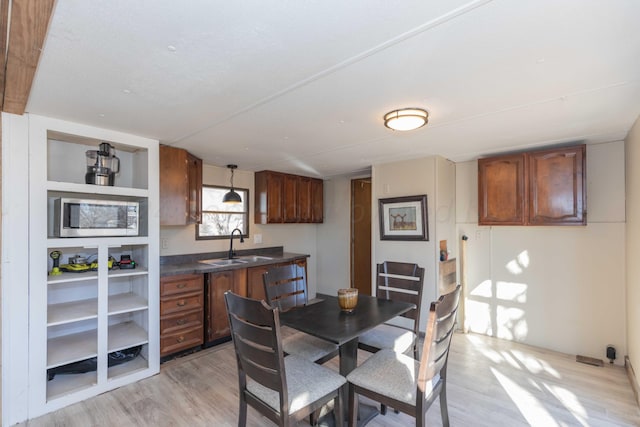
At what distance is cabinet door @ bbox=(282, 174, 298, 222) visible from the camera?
15.8ft

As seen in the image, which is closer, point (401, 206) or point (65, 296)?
point (65, 296)

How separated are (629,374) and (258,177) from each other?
4728 millimetres

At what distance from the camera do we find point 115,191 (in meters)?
2.72

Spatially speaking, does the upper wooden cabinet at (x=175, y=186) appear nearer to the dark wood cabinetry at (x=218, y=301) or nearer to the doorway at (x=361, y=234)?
the dark wood cabinetry at (x=218, y=301)

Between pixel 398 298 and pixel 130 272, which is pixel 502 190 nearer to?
pixel 398 298

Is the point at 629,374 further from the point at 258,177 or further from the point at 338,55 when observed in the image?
the point at 258,177

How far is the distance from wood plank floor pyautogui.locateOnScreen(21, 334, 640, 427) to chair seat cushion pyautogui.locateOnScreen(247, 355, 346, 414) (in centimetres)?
64

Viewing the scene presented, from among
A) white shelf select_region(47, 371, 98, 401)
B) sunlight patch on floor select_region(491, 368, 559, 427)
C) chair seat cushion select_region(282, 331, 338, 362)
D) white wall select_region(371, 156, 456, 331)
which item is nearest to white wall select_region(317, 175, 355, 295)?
white wall select_region(371, 156, 456, 331)

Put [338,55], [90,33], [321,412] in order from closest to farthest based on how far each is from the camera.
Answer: [90,33] < [338,55] < [321,412]

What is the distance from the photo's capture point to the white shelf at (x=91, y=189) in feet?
7.93

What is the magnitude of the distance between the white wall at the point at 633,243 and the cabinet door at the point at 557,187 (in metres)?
0.33

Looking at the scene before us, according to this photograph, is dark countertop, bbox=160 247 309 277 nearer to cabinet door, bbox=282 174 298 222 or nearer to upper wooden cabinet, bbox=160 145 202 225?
upper wooden cabinet, bbox=160 145 202 225

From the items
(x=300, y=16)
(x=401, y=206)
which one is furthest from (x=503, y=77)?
(x=401, y=206)

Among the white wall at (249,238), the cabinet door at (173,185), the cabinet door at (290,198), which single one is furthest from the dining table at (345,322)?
the cabinet door at (290,198)
